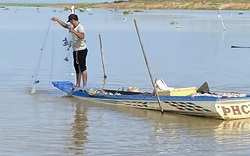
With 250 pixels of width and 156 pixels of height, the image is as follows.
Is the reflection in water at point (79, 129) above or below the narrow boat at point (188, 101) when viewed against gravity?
below

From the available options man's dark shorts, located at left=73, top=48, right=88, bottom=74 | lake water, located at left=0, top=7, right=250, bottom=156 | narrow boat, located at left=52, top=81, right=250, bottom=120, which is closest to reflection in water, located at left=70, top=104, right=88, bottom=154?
lake water, located at left=0, top=7, right=250, bottom=156

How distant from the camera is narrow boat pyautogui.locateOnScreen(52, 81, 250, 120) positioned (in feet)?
33.7

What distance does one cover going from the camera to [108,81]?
15.5 meters

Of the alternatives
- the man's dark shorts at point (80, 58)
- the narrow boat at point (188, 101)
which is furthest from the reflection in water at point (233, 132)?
the man's dark shorts at point (80, 58)

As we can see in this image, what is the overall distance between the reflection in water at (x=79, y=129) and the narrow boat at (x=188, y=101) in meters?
0.67

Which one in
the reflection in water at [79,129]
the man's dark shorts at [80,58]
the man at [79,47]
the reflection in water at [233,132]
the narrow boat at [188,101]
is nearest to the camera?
the reflection in water at [79,129]

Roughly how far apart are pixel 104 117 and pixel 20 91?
3534 mm

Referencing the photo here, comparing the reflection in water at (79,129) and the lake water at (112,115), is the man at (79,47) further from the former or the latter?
the reflection in water at (79,129)

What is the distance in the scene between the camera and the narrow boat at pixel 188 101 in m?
10.3

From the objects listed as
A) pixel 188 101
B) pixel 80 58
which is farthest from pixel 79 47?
pixel 188 101

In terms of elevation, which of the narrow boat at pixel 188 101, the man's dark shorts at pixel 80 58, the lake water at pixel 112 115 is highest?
the man's dark shorts at pixel 80 58

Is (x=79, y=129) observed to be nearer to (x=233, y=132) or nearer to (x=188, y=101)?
(x=188, y=101)

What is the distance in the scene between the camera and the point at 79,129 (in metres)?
9.73

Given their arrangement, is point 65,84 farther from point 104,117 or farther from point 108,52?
point 108,52
